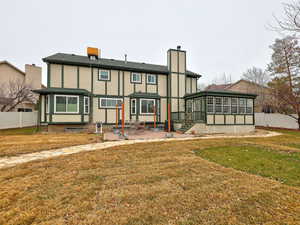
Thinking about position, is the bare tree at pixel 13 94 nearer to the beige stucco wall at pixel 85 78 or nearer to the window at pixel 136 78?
the beige stucco wall at pixel 85 78

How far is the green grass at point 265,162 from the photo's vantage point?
12.8 ft

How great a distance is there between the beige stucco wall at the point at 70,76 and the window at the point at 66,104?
4.52 ft

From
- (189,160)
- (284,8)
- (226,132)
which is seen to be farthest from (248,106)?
(189,160)

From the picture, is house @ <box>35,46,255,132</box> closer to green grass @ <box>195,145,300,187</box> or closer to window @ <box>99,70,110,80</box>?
window @ <box>99,70,110,80</box>

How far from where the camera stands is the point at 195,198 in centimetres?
268

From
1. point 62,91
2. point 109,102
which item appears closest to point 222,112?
point 109,102

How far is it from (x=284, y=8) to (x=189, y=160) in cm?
779

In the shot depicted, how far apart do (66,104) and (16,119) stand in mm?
8413

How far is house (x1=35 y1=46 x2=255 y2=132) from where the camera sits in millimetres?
12656

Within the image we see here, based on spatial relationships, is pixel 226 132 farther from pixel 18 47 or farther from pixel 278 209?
pixel 18 47

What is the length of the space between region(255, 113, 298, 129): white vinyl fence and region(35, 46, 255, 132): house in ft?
31.0

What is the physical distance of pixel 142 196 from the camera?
2.77 metres

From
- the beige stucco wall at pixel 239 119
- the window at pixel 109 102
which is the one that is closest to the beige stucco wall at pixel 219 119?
the beige stucco wall at pixel 239 119

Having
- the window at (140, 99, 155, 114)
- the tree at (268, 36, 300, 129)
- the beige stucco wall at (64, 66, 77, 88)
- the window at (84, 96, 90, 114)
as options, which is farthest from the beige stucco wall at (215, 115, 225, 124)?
the beige stucco wall at (64, 66, 77, 88)
